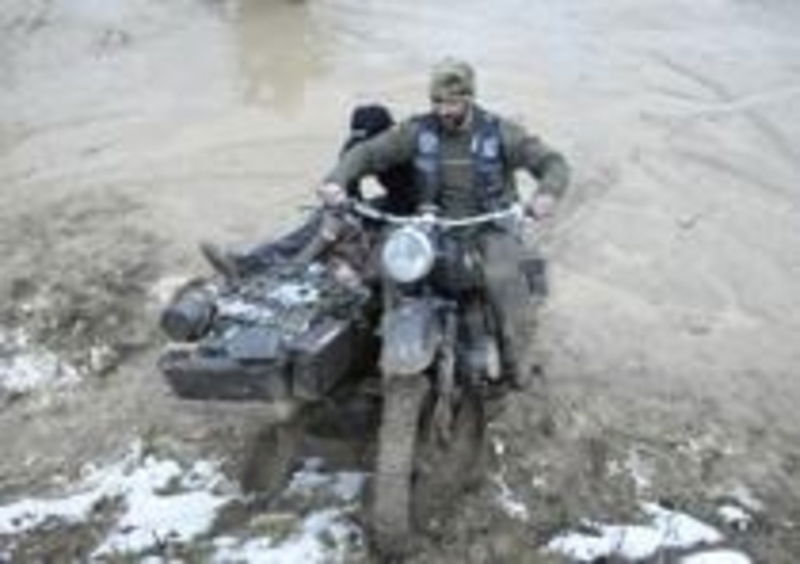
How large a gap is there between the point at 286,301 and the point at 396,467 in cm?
114

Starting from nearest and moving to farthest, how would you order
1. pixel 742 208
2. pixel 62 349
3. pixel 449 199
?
pixel 449 199 → pixel 62 349 → pixel 742 208

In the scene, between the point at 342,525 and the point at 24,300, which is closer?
the point at 342,525

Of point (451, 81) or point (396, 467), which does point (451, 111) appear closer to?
point (451, 81)

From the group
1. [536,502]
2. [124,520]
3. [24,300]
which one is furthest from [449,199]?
[24,300]

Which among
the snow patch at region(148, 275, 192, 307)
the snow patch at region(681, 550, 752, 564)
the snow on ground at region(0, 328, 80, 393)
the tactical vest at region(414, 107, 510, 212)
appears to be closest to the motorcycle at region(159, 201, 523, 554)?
the tactical vest at region(414, 107, 510, 212)

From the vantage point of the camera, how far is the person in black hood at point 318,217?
879cm

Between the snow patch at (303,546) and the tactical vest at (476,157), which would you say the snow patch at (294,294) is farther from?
the snow patch at (303,546)

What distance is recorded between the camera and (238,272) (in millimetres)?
8758

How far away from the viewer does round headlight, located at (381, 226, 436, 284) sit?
304 inches

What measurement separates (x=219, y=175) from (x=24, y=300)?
2413 mm

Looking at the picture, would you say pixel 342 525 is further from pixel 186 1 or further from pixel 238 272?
pixel 186 1

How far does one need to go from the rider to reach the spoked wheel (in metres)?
0.35

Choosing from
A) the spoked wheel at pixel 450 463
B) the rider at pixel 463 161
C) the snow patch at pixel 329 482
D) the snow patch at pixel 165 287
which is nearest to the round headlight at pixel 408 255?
the rider at pixel 463 161

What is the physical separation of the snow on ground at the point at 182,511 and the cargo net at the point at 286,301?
0.87 meters
